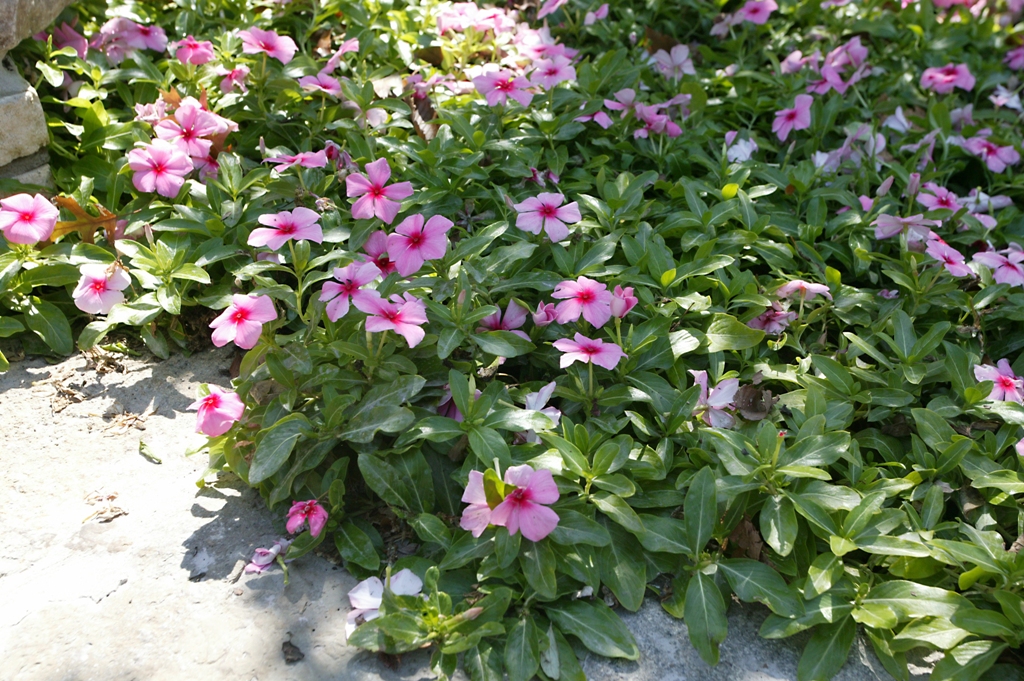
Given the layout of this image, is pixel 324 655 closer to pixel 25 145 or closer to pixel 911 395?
pixel 911 395

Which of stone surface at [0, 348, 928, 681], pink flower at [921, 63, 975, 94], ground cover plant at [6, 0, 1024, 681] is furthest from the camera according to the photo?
pink flower at [921, 63, 975, 94]

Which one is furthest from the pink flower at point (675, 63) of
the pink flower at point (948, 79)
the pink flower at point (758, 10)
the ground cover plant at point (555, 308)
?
the pink flower at point (948, 79)

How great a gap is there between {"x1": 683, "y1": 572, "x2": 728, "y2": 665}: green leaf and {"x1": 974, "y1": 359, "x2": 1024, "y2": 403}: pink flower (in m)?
1.06

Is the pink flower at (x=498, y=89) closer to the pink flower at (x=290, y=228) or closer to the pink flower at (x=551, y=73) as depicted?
the pink flower at (x=551, y=73)

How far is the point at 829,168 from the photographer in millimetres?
3117

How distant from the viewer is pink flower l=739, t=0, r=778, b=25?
3.78 metres

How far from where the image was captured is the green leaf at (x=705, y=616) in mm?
1719

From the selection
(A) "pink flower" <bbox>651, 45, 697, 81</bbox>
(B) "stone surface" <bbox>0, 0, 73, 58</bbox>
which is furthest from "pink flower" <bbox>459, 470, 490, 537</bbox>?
(A) "pink flower" <bbox>651, 45, 697, 81</bbox>

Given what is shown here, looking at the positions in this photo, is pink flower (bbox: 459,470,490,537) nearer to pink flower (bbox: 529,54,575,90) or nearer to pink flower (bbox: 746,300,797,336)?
pink flower (bbox: 746,300,797,336)

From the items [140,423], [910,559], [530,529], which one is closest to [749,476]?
[910,559]

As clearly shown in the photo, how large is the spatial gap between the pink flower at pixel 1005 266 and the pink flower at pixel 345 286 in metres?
1.95

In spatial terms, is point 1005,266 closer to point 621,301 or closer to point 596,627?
point 621,301

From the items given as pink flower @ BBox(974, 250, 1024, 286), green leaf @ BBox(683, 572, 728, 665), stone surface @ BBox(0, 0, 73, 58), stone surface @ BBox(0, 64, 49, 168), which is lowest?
green leaf @ BBox(683, 572, 728, 665)

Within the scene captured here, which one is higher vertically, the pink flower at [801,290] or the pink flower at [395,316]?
the pink flower at [395,316]
